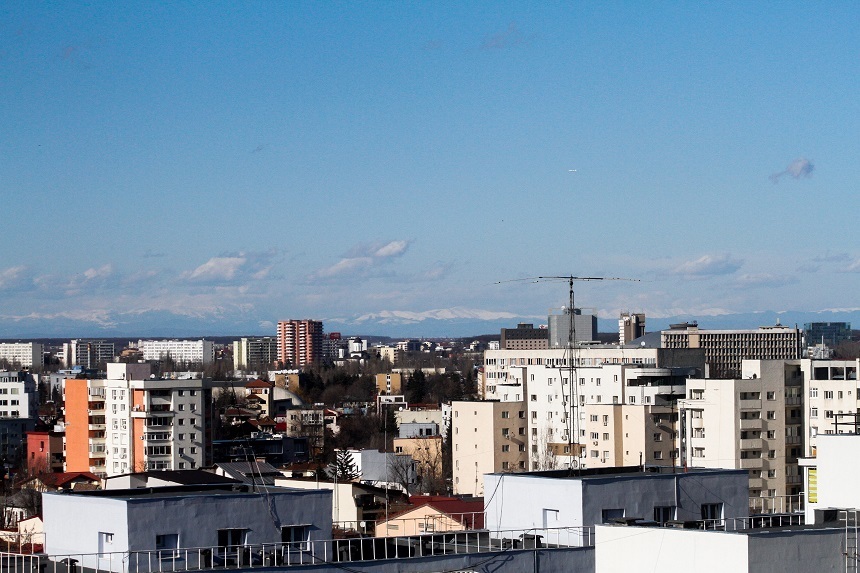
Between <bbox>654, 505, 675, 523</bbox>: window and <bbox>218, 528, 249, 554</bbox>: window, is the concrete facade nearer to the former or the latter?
<bbox>654, 505, 675, 523</bbox>: window

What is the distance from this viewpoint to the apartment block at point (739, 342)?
13212 centimetres

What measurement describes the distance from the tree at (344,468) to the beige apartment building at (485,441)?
4.18 metres

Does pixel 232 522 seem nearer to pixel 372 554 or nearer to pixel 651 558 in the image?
pixel 372 554

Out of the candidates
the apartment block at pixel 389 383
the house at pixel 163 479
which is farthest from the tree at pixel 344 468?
the apartment block at pixel 389 383

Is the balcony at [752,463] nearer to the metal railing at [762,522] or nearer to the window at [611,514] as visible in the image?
the metal railing at [762,522]

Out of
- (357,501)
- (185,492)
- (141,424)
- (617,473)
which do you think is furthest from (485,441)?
(185,492)

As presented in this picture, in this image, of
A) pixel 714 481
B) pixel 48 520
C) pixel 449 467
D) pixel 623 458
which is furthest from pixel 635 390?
pixel 48 520

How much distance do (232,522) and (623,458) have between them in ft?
114

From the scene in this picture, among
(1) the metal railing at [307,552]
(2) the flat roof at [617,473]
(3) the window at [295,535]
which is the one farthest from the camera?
(2) the flat roof at [617,473]

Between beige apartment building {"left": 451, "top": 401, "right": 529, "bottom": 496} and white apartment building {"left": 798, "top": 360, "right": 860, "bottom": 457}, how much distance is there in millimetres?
12780

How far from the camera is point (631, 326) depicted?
14825 cm

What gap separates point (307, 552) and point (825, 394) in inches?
1338

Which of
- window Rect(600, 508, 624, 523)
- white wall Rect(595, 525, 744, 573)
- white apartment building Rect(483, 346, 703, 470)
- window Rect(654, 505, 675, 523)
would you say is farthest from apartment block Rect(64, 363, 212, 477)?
white wall Rect(595, 525, 744, 573)

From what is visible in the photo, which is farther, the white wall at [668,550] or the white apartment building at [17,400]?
the white apartment building at [17,400]
